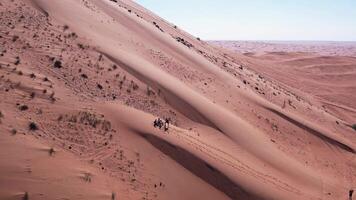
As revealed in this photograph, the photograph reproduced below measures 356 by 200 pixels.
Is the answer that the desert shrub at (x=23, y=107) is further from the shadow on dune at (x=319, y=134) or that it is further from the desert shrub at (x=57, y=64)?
the shadow on dune at (x=319, y=134)

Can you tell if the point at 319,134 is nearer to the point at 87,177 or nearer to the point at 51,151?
the point at 87,177

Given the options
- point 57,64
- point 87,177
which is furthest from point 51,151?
point 57,64

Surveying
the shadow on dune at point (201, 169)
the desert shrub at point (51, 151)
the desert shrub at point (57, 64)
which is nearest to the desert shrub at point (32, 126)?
the desert shrub at point (51, 151)

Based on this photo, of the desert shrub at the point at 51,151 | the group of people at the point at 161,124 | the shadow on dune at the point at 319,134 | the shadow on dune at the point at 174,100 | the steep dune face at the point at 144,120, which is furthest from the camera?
the shadow on dune at the point at 319,134

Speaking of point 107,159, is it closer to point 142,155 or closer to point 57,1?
point 142,155

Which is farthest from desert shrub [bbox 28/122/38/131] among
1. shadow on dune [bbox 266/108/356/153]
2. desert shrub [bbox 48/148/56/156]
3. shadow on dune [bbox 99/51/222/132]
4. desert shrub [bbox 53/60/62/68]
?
shadow on dune [bbox 266/108/356/153]

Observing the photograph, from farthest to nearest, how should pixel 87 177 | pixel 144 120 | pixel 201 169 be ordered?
pixel 144 120 → pixel 201 169 → pixel 87 177

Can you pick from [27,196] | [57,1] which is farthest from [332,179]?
[57,1]
